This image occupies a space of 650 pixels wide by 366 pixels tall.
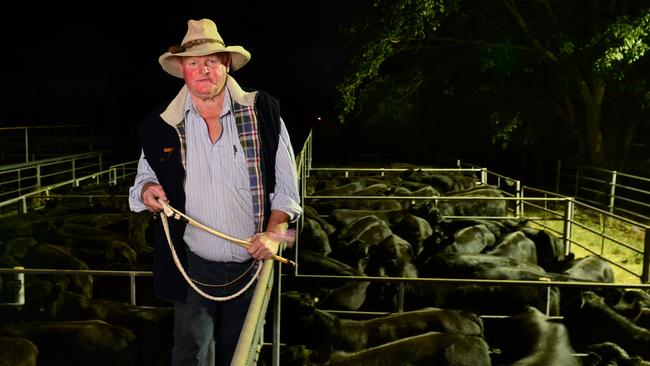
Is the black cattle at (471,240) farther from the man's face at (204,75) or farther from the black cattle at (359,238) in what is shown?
the man's face at (204,75)

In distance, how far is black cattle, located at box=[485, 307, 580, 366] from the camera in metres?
4.42

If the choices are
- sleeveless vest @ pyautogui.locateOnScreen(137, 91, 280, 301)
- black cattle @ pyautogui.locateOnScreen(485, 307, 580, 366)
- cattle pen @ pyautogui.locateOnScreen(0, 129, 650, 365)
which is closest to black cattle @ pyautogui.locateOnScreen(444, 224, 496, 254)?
cattle pen @ pyautogui.locateOnScreen(0, 129, 650, 365)

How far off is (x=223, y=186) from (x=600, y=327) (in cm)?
395

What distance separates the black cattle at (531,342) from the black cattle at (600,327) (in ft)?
1.63

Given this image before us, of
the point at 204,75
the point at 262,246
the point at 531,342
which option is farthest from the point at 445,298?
the point at 204,75

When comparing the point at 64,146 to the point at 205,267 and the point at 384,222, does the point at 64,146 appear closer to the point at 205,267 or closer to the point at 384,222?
the point at 384,222

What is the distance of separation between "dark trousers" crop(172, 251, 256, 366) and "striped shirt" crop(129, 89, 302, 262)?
50mm

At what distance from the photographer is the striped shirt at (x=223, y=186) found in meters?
2.53

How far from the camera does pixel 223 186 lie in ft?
8.31

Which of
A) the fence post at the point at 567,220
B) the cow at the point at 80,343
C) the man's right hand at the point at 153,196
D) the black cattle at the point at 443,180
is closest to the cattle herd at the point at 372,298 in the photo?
the cow at the point at 80,343

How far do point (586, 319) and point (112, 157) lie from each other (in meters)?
19.9

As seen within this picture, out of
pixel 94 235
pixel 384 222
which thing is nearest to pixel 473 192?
pixel 384 222

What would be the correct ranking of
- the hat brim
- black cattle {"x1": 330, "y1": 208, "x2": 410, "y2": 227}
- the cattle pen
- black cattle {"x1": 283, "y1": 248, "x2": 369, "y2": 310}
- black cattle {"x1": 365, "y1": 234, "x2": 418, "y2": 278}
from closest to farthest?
the hat brim
the cattle pen
black cattle {"x1": 283, "y1": 248, "x2": 369, "y2": 310}
black cattle {"x1": 365, "y1": 234, "x2": 418, "y2": 278}
black cattle {"x1": 330, "y1": 208, "x2": 410, "y2": 227}

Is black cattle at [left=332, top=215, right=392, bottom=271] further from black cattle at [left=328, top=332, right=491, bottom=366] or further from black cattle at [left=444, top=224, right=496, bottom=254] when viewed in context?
black cattle at [left=328, top=332, right=491, bottom=366]
